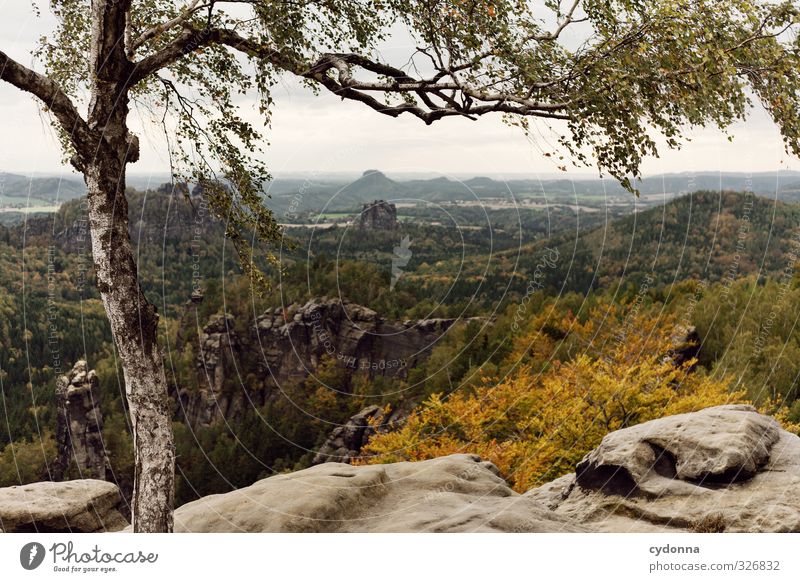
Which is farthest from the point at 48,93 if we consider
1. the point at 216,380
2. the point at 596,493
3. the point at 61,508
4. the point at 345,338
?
the point at 216,380

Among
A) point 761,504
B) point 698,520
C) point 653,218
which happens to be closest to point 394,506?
point 698,520

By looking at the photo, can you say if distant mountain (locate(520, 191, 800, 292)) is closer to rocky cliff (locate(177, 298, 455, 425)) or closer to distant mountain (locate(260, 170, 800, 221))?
rocky cliff (locate(177, 298, 455, 425))

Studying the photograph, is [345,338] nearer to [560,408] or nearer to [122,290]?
[560,408]

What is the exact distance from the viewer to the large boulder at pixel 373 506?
11289 mm

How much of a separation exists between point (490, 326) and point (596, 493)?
3475cm

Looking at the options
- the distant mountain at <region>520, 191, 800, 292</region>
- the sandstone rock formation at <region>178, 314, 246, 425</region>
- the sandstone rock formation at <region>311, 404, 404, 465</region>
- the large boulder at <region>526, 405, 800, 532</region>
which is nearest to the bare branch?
the large boulder at <region>526, 405, 800, 532</region>

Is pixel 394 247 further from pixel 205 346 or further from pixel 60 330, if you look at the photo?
pixel 60 330

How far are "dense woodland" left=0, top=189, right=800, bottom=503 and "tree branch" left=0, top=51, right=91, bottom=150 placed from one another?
8.83ft

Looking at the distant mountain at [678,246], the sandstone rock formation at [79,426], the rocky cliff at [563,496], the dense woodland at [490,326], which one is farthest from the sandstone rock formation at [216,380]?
the rocky cliff at [563,496]

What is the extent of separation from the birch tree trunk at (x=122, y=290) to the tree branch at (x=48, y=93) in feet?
0.70

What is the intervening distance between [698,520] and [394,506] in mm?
4934

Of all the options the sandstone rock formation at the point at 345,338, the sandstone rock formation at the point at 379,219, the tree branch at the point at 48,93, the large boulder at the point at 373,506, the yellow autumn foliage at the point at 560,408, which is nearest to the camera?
the tree branch at the point at 48,93

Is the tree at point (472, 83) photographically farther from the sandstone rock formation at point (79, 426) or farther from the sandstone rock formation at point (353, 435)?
the sandstone rock formation at point (79, 426)

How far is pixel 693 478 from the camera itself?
506 inches
